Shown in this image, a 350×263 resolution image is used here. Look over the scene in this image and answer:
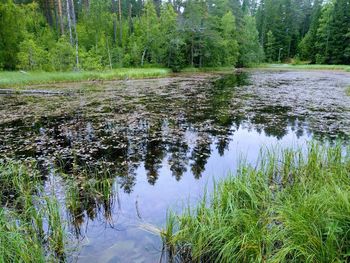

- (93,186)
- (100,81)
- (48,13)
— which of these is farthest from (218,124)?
(48,13)

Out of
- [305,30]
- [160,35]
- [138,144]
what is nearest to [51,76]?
[138,144]

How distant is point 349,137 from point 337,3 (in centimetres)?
4616

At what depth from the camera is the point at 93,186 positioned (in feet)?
15.3

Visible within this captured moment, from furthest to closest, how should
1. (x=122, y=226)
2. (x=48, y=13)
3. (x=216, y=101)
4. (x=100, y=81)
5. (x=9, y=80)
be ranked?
1. (x=48, y=13)
2. (x=100, y=81)
3. (x=9, y=80)
4. (x=216, y=101)
5. (x=122, y=226)

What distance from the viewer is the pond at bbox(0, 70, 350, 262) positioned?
3928 mm

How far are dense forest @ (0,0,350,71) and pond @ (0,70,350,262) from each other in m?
9.93

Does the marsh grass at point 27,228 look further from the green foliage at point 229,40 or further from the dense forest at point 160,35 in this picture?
the green foliage at point 229,40

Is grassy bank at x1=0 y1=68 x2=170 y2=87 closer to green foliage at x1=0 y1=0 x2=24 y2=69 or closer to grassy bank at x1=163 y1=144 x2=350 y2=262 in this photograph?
green foliage at x1=0 y1=0 x2=24 y2=69

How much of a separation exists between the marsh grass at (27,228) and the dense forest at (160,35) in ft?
65.4

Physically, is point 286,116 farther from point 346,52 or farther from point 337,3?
point 337,3

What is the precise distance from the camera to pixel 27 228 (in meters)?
3.17

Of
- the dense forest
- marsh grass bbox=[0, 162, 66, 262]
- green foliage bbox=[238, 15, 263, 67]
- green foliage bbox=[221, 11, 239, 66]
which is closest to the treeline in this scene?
the dense forest

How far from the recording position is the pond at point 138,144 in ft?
12.9

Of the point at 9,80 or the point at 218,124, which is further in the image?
the point at 9,80
